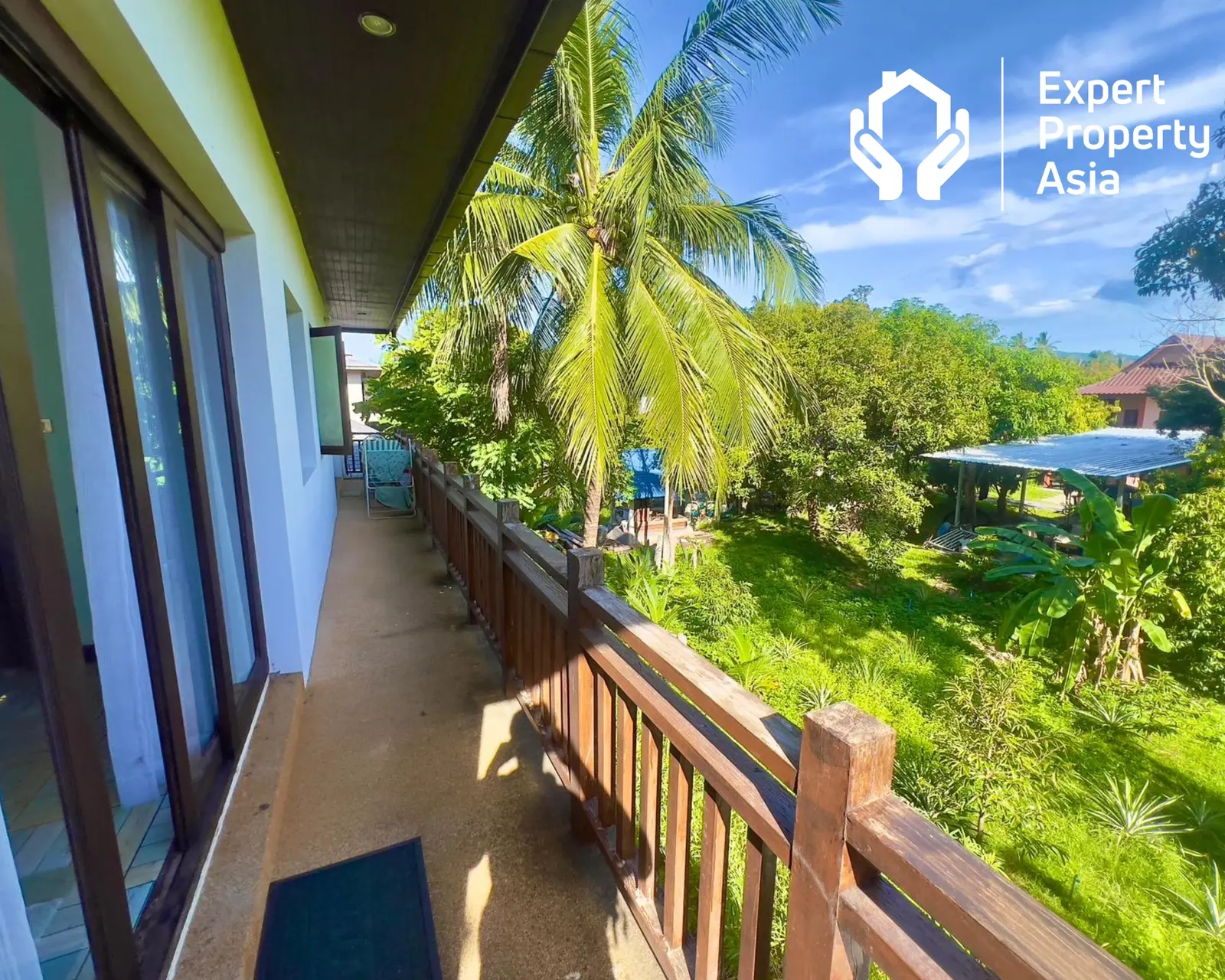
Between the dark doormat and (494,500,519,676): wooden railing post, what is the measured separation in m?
1.10

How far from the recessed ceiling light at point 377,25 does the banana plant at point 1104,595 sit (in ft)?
25.2

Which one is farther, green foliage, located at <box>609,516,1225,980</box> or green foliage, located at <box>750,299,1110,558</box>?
green foliage, located at <box>750,299,1110,558</box>

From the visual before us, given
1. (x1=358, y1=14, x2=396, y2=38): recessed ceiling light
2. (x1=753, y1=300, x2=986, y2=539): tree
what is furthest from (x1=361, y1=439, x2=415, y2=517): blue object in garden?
(x1=358, y1=14, x2=396, y2=38): recessed ceiling light

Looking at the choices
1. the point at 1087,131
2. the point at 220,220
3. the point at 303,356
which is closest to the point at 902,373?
the point at 1087,131

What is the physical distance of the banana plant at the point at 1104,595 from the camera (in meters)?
5.96

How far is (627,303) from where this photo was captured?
204 inches

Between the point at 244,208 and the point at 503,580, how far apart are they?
78.5 inches

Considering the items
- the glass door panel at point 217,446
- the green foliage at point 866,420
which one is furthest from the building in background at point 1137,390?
the glass door panel at point 217,446

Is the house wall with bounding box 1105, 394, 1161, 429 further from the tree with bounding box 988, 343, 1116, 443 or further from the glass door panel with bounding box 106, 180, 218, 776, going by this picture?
the glass door panel with bounding box 106, 180, 218, 776

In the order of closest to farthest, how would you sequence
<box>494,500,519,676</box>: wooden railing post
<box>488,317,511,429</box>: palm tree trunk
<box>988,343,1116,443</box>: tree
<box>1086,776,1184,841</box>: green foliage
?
<box>494,500,519,676</box>: wooden railing post < <box>1086,776,1184,841</box>: green foliage < <box>488,317,511,429</box>: palm tree trunk < <box>988,343,1116,443</box>: tree

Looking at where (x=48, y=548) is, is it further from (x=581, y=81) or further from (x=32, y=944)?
(x=581, y=81)

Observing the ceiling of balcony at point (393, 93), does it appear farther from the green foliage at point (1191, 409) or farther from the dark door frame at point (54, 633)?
the green foliage at point (1191, 409)

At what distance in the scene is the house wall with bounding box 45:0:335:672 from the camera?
1264 mm

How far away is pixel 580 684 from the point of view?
199 cm
